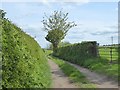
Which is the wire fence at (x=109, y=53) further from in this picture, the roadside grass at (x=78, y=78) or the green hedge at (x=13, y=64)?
the green hedge at (x=13, y=64)

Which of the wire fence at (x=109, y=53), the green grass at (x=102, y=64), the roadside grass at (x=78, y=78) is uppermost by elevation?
the wire fence at (x=109, y=53)

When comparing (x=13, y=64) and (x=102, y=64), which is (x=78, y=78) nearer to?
(x=102, y=64)

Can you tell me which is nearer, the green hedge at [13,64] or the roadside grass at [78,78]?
the green hedge at [13,64]

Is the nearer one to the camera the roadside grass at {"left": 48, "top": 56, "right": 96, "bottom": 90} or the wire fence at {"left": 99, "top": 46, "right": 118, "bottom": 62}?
the roadside grass at {"left": 48, "top": 56, "right": 96, "bottom": 90}

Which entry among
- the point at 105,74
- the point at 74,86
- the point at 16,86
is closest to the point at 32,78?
the point at 16,86

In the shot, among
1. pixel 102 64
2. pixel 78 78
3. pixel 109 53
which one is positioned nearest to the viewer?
pixel 78 78

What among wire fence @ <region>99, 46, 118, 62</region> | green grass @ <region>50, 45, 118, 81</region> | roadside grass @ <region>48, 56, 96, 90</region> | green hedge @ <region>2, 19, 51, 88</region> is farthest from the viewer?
wire fence @ <region>99, 46, 118, 62</region>

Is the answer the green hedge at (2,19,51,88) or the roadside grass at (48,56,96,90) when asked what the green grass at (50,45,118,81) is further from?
the green hedge at (2,19,51,88)

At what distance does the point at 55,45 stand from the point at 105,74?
1978 inches

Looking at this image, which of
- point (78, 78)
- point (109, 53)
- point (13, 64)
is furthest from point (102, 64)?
point (13, 64)

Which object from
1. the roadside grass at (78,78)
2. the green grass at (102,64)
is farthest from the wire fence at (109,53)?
the roadside grass at (78,78)

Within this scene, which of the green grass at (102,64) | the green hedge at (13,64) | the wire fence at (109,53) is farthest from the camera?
the wire fence at (109,53)

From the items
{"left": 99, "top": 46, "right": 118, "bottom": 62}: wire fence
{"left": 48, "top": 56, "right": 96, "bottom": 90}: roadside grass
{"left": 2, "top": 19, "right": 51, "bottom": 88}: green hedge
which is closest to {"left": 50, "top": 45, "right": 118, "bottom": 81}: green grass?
{"left": 99, "top": 46, "right": 118, "bottom": 62}: wire fence

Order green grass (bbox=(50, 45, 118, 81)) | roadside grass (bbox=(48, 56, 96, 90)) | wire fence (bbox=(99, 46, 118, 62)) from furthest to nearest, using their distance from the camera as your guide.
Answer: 1. wire fence (bbox=(99, 46, 118, 62))
2. green grass (bbox=(50, 45, 118, 81))
3. roadside grass (bbox=(48, 56, 96, 90))
